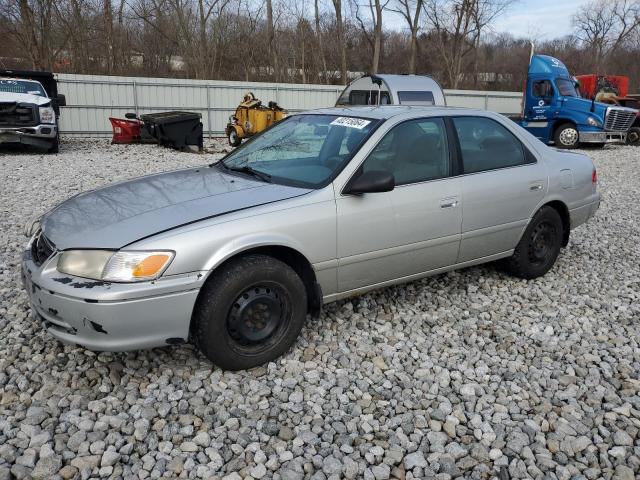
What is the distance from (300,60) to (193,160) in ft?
75.0

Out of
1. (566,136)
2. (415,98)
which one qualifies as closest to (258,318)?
(415,98)

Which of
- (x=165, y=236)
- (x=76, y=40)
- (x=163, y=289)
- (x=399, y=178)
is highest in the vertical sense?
(x=76, y=40)

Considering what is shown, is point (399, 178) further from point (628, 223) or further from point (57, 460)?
point (628, 223)

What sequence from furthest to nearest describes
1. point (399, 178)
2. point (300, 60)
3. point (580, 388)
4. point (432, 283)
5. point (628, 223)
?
point (300, 60) → point (628, 223) → point (432, 283) → point (399, 178) → point (580, 388)

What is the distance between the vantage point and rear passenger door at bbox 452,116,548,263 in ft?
13.9

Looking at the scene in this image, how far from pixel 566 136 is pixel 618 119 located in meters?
1.97

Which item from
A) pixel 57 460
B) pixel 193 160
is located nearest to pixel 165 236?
Result: pixel 57 460

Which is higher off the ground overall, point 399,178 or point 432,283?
point 399,178

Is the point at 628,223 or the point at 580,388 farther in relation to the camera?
the point at 628,223

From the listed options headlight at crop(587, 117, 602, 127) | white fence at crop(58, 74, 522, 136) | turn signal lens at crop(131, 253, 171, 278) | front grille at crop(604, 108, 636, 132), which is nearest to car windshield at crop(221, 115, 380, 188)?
turn signal lens at crop(131, 253, 171, 278)

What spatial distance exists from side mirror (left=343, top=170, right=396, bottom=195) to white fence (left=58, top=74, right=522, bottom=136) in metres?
16.9

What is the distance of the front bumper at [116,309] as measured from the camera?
9.17ft

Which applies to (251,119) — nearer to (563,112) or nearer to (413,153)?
(563,112)

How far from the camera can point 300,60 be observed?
33.8 meters
